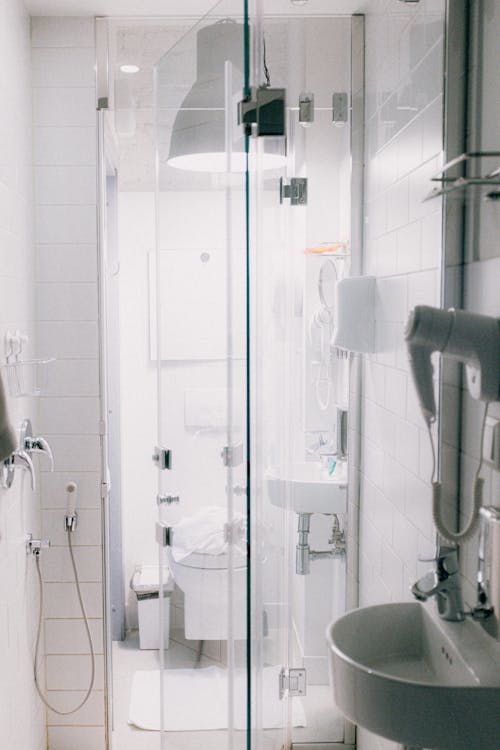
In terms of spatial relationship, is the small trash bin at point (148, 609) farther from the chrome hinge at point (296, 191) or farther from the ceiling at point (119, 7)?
the ceiling at point (119, 7)

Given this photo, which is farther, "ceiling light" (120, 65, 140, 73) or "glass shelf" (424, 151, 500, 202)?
"ceiling light" (120, 65, 140, 73)

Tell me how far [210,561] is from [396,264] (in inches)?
41.8

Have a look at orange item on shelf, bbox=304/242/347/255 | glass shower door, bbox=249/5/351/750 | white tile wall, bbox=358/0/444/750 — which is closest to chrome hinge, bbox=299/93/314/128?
glass shower door, bbox=249/5/351/750

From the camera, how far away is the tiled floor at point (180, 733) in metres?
1.87

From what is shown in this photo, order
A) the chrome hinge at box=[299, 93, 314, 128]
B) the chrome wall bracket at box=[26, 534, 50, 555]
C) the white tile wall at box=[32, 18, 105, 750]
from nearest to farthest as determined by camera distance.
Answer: the chrome hinge at box=[299, 93, 314, 128], the chrome wall bracket at box=[26, 534, 50, 555], the white tile wall at box=[32, 18, 105, 750]

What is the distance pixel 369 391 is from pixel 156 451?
90 centimetres

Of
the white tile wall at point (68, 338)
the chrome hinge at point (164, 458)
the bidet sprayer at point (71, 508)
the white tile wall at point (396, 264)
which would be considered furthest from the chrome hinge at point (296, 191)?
the bidet sprayer at point (71, 508)

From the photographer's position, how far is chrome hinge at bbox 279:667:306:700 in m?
1.94

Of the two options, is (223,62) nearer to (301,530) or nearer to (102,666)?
(301,530)

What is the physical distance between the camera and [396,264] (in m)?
1.63

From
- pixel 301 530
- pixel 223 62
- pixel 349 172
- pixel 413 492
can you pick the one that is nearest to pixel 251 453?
pixel 301 530

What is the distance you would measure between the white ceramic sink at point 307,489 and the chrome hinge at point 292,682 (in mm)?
405

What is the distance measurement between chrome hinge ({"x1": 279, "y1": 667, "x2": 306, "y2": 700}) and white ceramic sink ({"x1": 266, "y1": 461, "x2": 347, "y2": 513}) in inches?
15.9

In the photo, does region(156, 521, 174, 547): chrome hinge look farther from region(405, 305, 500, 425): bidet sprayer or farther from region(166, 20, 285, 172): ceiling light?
region(405, 305, 500, 425): bidet sprayer
